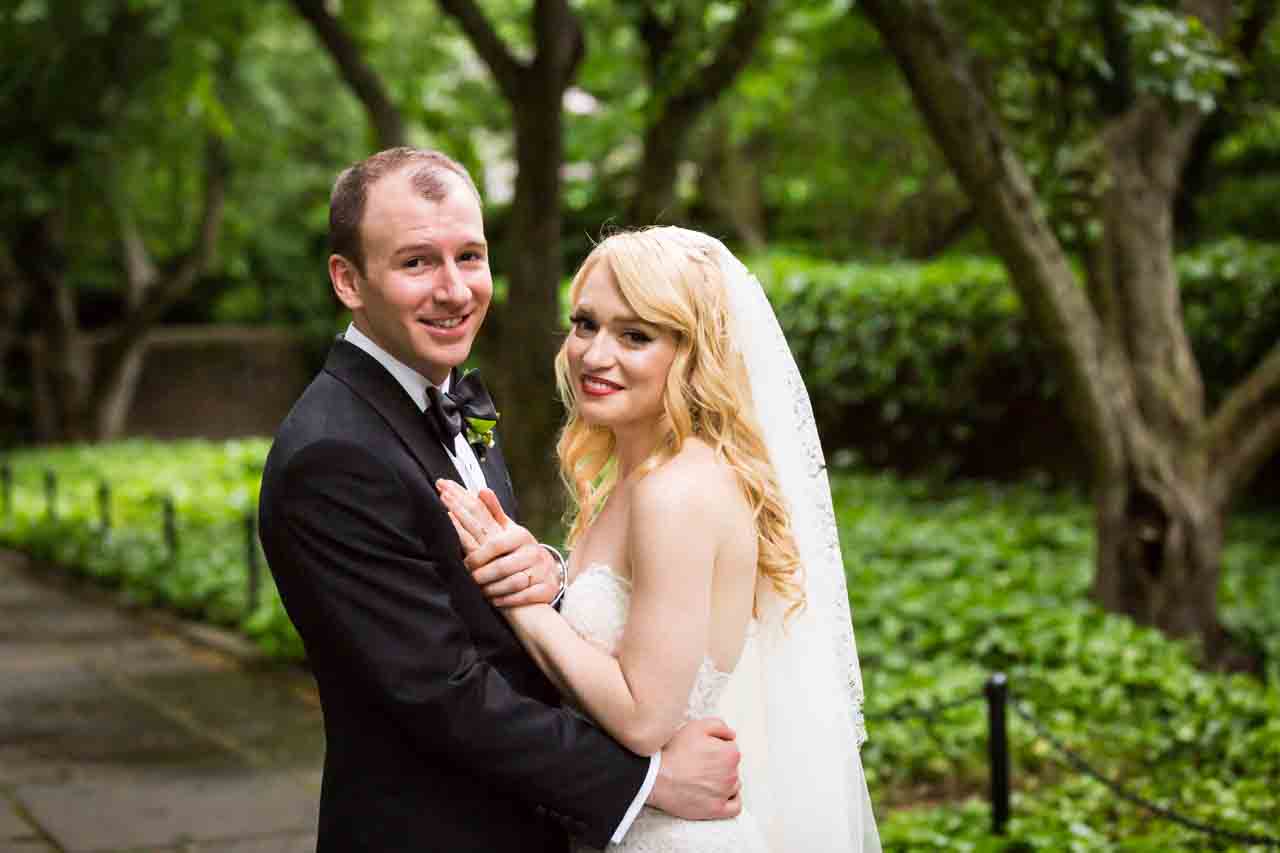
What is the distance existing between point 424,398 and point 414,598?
404 millimetres

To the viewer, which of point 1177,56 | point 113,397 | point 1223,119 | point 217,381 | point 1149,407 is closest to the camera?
point 1177,56

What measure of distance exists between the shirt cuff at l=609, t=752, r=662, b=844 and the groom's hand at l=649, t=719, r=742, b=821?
0.01m

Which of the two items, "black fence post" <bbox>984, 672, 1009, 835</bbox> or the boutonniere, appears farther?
"black fence post" <bbox>984, 672, 1009, 835</bbox>

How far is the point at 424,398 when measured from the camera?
9.07 ft

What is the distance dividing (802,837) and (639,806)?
16.6 inches

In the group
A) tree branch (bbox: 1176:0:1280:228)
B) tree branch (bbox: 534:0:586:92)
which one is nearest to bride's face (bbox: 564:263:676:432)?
tree branch (bbox: 1176:0:1280:228)

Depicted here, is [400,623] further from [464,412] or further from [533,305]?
[533,305]

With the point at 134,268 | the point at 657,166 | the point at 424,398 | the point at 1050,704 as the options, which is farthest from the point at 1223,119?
the point at 134,268

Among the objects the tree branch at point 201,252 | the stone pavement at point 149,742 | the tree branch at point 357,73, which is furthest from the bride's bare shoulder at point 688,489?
the tree branch at point 201,252

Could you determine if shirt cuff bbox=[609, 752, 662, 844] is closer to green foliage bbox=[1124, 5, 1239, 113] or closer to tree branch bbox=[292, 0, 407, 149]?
green foliage bbox=[1124, 5, 1239, 113]

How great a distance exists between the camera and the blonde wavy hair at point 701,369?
2.78m

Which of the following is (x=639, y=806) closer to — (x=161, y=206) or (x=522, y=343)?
(x=522, y=343)

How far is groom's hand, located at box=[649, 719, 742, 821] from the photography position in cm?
273

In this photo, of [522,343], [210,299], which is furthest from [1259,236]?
[210,299]
